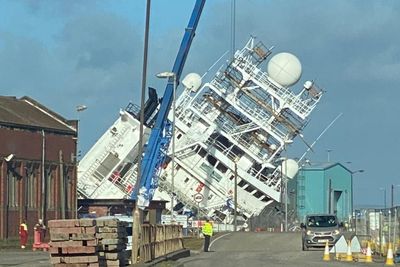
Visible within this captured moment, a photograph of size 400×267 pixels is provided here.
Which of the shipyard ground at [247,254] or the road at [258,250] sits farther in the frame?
the road at [258,250]

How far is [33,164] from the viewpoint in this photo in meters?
65.8

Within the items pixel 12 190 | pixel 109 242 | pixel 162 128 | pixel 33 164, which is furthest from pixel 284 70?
pixel 109 242

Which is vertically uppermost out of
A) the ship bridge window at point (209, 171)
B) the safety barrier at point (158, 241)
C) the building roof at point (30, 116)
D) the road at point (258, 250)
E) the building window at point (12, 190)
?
the building roof at point (30, 116)

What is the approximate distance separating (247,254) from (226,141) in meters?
44.1

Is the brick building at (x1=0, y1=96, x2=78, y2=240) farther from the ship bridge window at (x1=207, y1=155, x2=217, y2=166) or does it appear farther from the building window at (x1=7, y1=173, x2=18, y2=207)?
the ship bridge window at (x1=207, y1=155, x2=217, y2=166)

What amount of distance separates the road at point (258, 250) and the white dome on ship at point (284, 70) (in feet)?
68.3

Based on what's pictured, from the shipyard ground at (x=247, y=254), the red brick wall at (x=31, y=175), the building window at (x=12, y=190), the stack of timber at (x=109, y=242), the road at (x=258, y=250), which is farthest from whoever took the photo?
the building window at (x=12, y=190)

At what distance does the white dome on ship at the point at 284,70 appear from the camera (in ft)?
271

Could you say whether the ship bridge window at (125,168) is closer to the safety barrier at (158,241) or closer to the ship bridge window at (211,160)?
the ship bridge window at (211,160)

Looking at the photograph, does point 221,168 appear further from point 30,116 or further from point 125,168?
point 30,116

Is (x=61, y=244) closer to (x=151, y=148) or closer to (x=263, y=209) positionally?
(x=151, y=148)

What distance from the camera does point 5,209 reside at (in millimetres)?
62188

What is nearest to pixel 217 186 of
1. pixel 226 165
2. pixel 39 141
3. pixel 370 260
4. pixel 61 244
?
pixel 226 165

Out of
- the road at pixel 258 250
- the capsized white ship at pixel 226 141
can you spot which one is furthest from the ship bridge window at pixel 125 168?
the road at pixel 258 250
